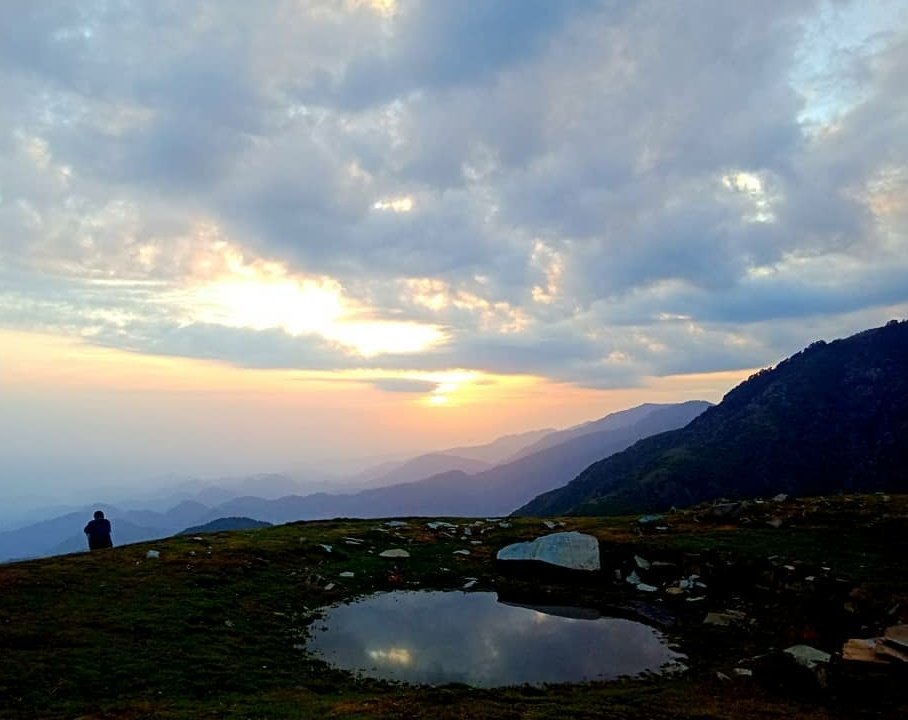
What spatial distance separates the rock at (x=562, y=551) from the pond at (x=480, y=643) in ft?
20.3

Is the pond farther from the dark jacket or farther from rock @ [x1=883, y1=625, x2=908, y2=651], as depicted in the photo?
the dark jacket

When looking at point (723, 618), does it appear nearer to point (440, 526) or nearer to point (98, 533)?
point (440, 526)

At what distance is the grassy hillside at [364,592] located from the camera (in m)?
24.0

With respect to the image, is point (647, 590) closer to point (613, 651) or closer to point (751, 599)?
point (751, 599)

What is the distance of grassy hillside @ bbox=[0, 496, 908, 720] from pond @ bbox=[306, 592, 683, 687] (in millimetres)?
1589

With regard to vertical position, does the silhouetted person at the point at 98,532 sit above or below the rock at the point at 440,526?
above

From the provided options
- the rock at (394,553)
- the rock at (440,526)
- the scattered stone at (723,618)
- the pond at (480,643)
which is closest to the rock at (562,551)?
the pond at (480,643)

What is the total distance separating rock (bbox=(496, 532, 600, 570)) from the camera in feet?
153

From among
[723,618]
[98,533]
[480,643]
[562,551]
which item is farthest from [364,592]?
[98,533]

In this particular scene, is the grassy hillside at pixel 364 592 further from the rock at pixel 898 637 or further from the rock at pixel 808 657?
the rock at pixel 898 637

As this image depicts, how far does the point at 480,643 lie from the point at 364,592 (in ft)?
43.1

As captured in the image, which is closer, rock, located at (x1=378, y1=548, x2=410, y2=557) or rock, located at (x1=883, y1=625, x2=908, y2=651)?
rock, located at (x1=883, y1=625, x2=908, y2=651)


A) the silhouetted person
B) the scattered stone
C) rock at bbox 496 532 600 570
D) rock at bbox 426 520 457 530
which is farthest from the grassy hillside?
the silhouetted person

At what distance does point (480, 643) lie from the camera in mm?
34000
